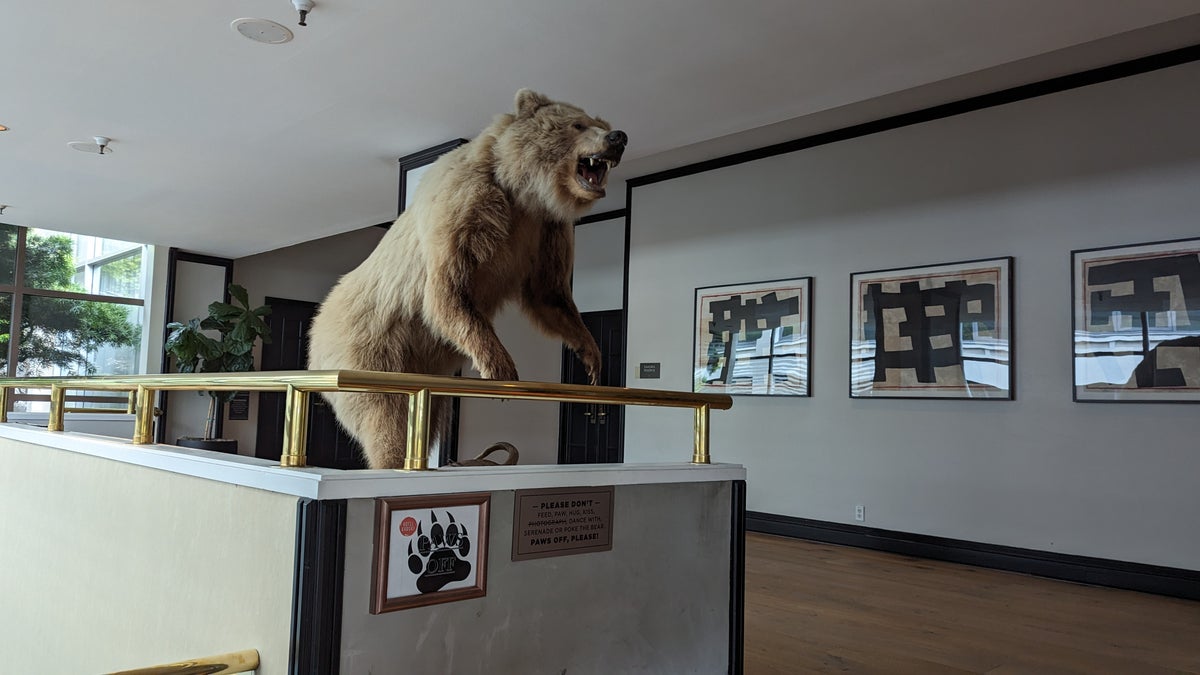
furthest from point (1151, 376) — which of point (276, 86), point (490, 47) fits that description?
point (276, 86)

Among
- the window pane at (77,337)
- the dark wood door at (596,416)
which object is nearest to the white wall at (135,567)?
the dark wood door at (596,416)

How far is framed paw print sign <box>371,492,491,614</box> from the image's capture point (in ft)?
4.02

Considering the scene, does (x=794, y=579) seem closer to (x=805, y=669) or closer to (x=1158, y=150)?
(x=805, y=669)

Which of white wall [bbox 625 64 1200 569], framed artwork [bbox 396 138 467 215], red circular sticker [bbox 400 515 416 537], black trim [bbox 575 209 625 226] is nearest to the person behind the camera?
red circular sticker [bbox 400 515 416 537]

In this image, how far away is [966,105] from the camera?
5004 millimetres

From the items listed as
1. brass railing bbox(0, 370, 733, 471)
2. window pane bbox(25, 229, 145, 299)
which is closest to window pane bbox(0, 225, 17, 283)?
window pane bbox(25, 229, 145, 299)

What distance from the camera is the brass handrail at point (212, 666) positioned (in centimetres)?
117

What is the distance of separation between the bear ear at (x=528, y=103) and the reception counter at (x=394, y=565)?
0.70m

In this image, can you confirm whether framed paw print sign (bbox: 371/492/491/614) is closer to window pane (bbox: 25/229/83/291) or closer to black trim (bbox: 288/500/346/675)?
black trim (bbox: 288/500/346/675)

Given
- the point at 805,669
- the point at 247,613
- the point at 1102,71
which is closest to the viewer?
the point at 247,613

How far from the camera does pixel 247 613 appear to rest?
4.19 ft

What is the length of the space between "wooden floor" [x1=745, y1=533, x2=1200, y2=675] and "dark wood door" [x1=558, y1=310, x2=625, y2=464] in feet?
11.6

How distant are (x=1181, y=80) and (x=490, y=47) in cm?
363

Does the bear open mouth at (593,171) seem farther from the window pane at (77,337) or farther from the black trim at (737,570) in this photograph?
the window pane at (77,337)
